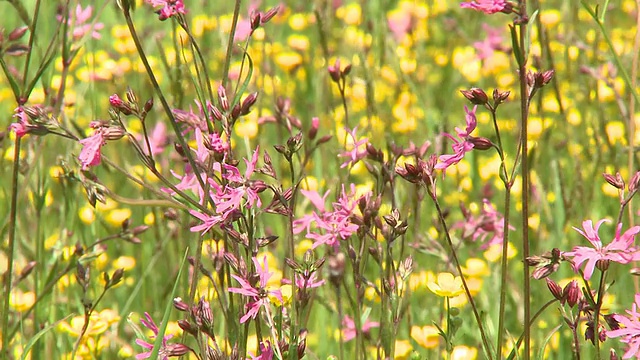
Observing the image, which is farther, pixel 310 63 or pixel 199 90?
pixel 310 63

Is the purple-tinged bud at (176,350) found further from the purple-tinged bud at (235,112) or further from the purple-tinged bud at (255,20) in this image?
the purple-tinged bud at (255,20)

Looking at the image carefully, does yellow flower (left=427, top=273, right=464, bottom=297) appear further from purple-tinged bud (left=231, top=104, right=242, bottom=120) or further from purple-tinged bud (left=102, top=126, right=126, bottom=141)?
purple-tinged bud (left=102, top=126, right=126, bottom=141)

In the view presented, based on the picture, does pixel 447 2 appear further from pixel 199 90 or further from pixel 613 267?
pixel 199 90

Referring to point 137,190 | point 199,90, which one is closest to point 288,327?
point 199,90

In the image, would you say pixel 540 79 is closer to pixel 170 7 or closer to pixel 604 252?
pixel 604 252

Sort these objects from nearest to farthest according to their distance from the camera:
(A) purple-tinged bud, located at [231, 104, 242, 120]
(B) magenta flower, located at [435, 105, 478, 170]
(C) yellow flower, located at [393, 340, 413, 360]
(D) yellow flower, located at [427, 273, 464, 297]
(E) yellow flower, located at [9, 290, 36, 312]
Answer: (B) magenta flower, located at [435, 105, 478, 170] < (A) purple-tinged bud, located at [231, 104, 242, 120] < (D) yellow flower, located at [427, 273, 464, 297] < (C) yellow flower, located at [393, 340, 413, 360] < (E) yellow flower, located at [9, 290, 36, 312]

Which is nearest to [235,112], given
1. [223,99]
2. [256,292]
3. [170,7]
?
[223,99]

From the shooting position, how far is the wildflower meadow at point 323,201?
133 centimetres

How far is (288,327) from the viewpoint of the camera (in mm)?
1477

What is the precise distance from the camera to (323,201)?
1657mm

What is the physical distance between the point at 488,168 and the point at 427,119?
0.29 meters

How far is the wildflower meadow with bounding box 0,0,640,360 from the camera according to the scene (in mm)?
1332

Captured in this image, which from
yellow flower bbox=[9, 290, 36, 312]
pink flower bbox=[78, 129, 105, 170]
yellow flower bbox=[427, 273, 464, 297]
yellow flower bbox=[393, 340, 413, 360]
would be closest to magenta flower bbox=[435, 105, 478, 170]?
yellow flower bbox=[427, 273, 464, 297]

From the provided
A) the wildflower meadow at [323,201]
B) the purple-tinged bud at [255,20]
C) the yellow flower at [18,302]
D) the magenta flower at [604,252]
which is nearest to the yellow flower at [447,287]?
the wildflower meadow at [323,201]
